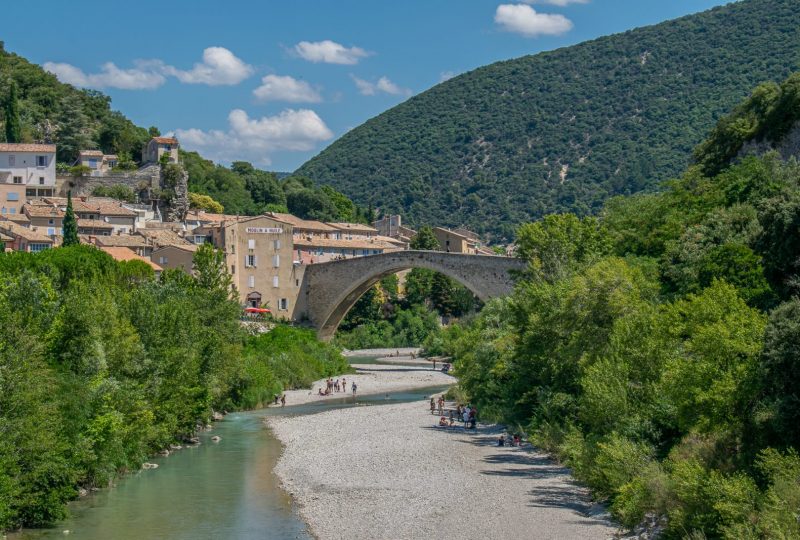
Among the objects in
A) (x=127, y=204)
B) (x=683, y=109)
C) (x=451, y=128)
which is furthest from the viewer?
(x=451, y=128)

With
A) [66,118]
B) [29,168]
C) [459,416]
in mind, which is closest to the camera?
[459,416]

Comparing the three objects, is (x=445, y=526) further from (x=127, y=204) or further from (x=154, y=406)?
(x=127, y=204)

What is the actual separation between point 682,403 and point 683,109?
11546 cm

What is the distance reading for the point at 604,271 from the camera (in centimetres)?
3134

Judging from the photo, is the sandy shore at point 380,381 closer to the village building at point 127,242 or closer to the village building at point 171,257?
the village building at point 171,257

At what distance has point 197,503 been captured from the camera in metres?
25.2

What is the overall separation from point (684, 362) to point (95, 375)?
47.9ft

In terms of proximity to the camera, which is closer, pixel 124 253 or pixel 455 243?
pixel 124 253

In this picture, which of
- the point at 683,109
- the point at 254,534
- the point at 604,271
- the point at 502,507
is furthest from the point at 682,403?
the point at 683,109

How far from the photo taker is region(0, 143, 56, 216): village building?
7881 cm

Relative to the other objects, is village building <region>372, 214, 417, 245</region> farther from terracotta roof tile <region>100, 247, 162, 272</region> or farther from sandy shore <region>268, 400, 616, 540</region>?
A: sandy shore <region>268, 400, 616, 540</region>

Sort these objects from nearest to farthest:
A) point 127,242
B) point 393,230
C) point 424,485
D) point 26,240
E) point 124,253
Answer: point 424,485, point 26,240, point 124,253, point 127,242, point 393,230

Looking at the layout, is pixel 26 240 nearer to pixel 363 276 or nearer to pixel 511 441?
pixel 363 276

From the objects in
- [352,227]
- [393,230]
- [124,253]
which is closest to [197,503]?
[124,253]
